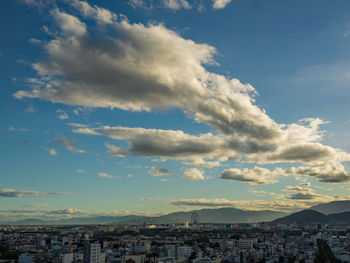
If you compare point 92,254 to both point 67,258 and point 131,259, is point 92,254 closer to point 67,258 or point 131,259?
point 131,259

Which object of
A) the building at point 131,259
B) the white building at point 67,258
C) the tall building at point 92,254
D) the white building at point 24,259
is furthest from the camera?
the white building at point 67,258

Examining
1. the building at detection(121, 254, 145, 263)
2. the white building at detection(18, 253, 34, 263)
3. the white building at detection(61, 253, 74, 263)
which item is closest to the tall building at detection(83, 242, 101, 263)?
the building at detection(121, 254, 145, 263)

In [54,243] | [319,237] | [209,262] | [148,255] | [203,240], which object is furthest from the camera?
[319,237]

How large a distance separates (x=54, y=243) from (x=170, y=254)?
62.9m

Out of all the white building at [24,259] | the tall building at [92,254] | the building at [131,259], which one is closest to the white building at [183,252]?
the building at [131,259]

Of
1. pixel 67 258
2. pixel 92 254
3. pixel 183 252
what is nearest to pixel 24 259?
pixel 67 258

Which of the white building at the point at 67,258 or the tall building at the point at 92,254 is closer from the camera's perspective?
the tall building at the point at 92,254

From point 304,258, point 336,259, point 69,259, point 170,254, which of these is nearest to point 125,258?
point 69,259

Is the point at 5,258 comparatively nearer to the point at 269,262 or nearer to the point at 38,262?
the point at 38,262

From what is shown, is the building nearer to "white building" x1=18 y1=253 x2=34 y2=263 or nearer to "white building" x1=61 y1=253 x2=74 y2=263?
"white building" x1=61 y1=253 x2=74 y2=263

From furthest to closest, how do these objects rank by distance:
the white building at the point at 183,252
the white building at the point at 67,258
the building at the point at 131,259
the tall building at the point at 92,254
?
the white building at the point at 183,252 → the white building at the point at 67,258 → the tall building at the point at 92,254 → the building at the point at 131,259

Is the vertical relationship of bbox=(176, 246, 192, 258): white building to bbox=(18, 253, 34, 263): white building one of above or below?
below

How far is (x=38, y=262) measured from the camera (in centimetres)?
9056

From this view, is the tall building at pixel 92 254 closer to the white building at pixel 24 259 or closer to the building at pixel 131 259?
the building at pixel 131 259
